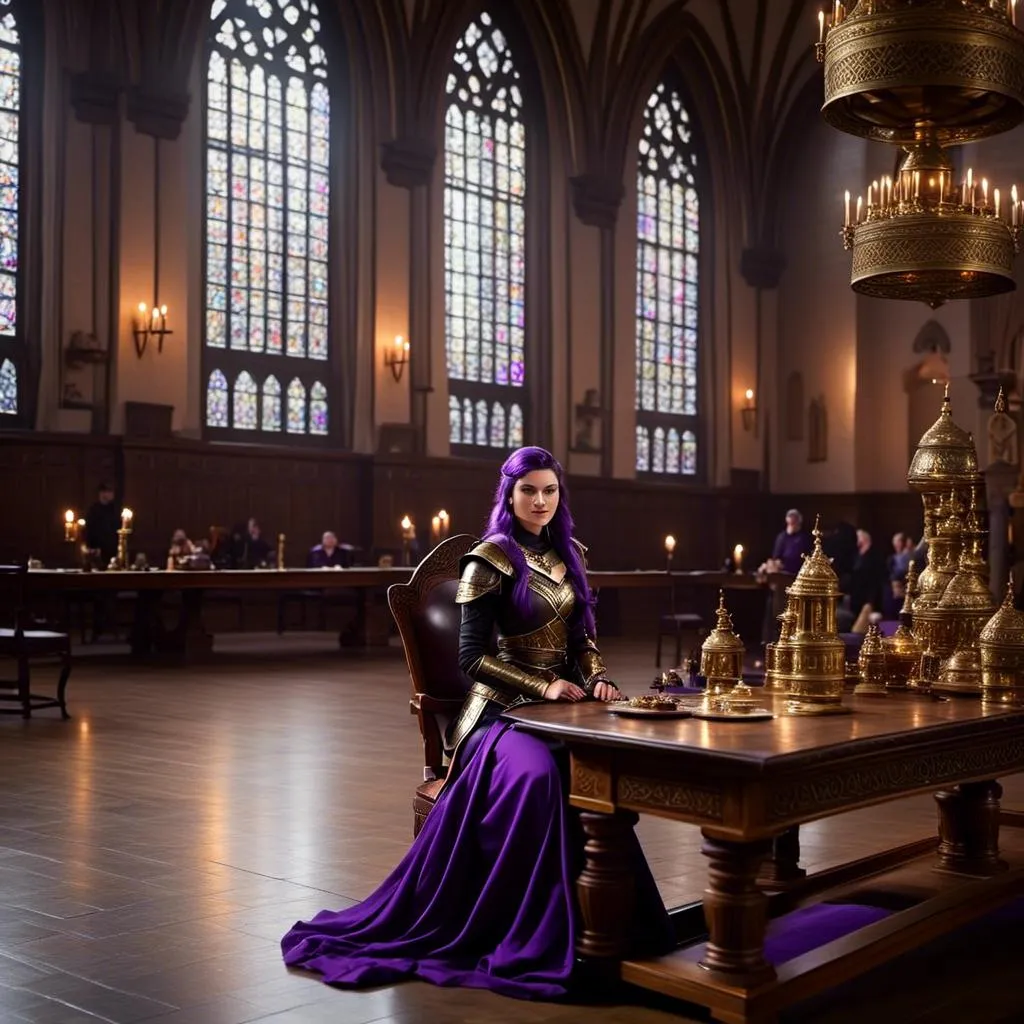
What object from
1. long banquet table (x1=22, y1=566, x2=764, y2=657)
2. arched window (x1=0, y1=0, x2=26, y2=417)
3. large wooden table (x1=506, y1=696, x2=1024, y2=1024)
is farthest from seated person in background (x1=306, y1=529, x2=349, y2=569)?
large wooden table (x1=506, y1=696, x2=1024, y2=1024)

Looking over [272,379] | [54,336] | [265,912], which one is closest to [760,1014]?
[265,912]

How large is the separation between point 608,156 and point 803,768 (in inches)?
740

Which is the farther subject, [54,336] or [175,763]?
[54,336]

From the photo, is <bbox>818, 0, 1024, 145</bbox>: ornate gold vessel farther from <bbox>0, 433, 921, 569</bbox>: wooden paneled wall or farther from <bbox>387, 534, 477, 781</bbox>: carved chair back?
<bbox>0, 433, 921, 569</bbox>: wooden paneled wall

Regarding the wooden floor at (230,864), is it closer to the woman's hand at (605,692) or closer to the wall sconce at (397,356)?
the woman's hand at (605,692)

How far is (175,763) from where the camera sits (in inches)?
288

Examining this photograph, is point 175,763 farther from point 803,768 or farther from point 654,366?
point 654,366

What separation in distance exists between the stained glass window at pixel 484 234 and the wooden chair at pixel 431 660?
1506cm

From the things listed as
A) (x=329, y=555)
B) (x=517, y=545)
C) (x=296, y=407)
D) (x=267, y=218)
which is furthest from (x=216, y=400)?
(x=517, y=545)

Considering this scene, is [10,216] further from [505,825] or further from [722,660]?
[505,825]

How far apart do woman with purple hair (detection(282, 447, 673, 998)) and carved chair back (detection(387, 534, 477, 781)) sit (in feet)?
0.52

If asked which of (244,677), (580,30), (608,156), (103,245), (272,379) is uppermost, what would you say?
(580,30)

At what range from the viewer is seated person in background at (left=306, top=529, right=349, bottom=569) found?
15.7 meters

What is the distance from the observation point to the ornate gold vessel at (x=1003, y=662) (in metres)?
4.32
